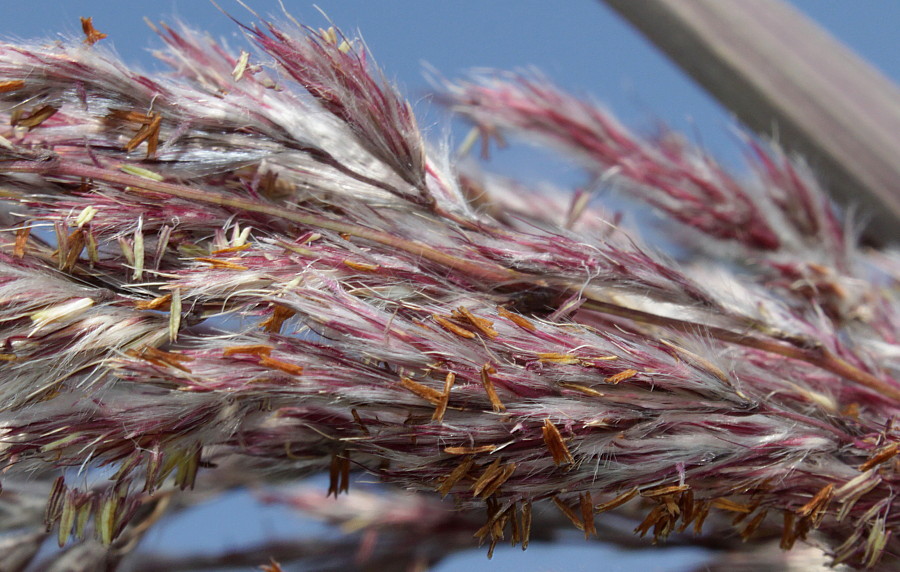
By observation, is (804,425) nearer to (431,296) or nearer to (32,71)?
(431,296)

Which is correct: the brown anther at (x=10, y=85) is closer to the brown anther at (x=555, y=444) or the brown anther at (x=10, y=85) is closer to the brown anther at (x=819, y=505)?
the brown anther at (x=555, y=444)

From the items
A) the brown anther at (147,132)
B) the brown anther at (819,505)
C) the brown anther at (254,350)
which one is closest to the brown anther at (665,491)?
the brown anther at (819,505)

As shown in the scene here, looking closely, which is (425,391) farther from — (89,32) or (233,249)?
(89,32)

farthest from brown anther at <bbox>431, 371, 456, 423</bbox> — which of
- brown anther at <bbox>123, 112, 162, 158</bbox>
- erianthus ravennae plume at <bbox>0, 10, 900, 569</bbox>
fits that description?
brown anther at <bbox>123, 112, 162, 158</bbox>

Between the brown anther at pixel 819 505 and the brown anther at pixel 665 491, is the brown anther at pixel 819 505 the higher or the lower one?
the higher one

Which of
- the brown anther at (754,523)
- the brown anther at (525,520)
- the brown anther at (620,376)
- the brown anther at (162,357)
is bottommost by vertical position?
the brown anther at (162,357)

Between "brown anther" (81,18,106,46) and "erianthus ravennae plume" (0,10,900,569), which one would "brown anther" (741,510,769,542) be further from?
"brown anther" (81,18,106,46)

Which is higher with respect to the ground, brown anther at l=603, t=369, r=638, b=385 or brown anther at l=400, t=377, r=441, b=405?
brown anther at l=603, t=369, r=638, b=385

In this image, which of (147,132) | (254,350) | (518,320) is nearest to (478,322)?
(518,320)
